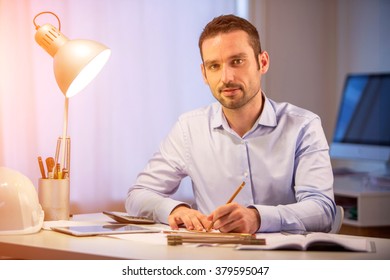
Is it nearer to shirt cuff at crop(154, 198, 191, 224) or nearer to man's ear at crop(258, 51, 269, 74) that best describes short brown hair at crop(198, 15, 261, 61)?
man's ear at crop(258, 51, 269, 74)

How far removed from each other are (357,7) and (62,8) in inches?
71.8

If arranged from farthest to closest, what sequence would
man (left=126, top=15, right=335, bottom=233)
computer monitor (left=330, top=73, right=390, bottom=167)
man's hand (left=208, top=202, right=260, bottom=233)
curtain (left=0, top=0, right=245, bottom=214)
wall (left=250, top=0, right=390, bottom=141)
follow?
1. wall (left=250, top=0, right=390, bottom=141)
2. computer monitor (left=330, top=73, right=390, bottom=167)
3. curtain (left=0, top=0, right=245, bottom=214)
4. man (left=126, top=15, right=335, bottom=233)
5. man's hand (left=208, top=202, right=260, bottom=233)

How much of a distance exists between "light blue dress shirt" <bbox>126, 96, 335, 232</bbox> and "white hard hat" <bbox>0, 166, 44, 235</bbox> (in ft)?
1.16

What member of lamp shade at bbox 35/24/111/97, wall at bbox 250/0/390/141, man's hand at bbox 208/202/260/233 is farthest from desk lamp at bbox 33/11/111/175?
wall at bbox 250/0/390/141

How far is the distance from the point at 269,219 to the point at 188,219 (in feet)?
0.63

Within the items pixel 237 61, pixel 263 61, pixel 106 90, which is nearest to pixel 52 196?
pixel 237 61

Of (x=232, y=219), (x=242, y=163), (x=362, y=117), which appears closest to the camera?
(x=232, y=219)

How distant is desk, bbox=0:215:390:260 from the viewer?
4.52 feet

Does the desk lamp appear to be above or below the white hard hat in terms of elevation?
above

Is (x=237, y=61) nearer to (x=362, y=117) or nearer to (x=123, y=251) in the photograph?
(x=123, y=251)

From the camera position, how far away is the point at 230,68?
196 centimetres
